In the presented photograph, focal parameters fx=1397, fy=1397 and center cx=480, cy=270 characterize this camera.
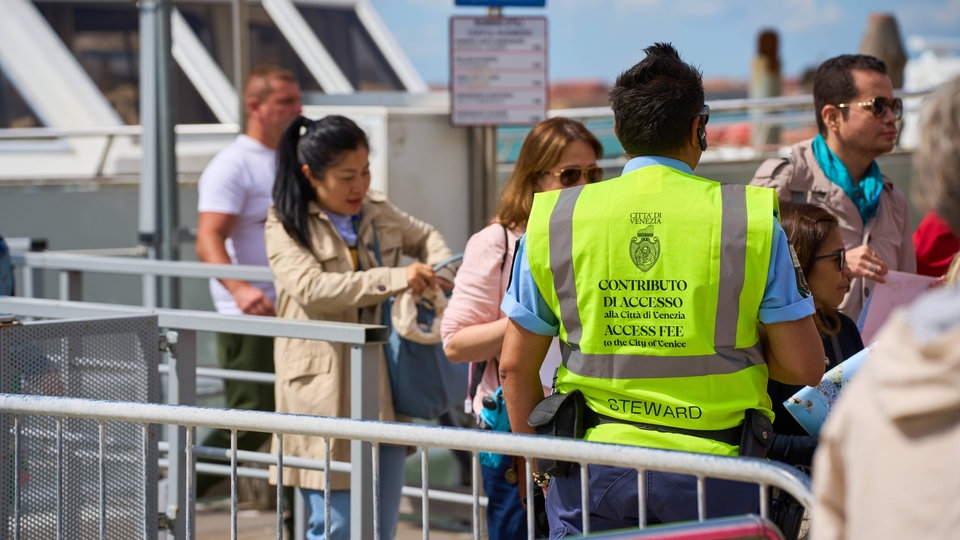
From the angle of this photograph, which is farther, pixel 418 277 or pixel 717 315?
pixel 418 277

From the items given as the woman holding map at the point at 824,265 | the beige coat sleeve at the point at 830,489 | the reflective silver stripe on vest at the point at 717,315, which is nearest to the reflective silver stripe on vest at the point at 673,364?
the reflective silver stripe on vest at the point at 717,315

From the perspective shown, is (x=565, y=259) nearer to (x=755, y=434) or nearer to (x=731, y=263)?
(x=731, y=263)

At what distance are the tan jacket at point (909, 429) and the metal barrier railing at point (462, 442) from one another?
651mm

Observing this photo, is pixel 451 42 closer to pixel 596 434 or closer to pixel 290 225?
pixel 290 225

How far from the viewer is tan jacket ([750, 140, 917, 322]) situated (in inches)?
181

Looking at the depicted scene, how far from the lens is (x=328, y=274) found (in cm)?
444

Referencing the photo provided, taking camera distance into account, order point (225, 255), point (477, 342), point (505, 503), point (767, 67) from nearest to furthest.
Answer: point (477, 342) → point (505, 503) → point (225, 255) → point (767, 67)

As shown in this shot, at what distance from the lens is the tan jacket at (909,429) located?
63.2 inches

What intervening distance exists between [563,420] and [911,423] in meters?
1.34

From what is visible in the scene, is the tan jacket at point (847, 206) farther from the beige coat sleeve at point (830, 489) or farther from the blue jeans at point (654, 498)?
the beige coat sleeve at point (830, 489)

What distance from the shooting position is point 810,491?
2.36 meters

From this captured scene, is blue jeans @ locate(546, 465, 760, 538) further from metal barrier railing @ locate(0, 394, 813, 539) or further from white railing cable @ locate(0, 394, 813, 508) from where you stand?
white railing cable @ locate(0, 394, 813, 508)

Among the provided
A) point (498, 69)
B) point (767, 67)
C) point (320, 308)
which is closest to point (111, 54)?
point (498, 69)

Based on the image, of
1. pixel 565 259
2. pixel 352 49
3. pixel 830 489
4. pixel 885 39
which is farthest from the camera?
pixel 885 39
